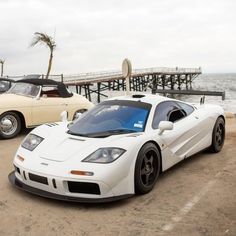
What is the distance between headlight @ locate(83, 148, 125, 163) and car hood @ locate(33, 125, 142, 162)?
0.05m

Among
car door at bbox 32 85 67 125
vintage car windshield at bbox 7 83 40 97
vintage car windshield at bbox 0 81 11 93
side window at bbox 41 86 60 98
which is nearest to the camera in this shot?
car door at bbox 32 85 67 125

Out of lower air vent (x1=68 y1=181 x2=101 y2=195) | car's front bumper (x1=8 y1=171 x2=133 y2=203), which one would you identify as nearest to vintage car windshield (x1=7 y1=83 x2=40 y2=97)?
car's front bumper (x1=8 y1=171 x2=133 y2=203)

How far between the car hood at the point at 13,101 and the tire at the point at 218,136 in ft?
14.2

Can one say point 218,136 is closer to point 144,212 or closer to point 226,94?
point 144,212

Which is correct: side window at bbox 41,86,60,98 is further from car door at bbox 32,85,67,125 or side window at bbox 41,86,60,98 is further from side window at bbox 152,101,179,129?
side window at bbox 152,101,179,129

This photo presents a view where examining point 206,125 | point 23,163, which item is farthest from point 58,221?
point 206,125

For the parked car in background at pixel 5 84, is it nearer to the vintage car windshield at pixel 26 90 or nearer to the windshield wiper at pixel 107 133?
the vintage car windshield at pixel 26 90

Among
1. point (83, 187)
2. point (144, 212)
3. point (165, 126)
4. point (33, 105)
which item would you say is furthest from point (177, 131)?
point (33, 105)

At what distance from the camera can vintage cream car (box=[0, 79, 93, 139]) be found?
26.6 feet

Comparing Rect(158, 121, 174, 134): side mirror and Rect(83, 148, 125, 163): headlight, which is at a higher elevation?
Rect(158, 121, 174, 134): side mirror

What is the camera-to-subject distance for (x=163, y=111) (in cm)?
541

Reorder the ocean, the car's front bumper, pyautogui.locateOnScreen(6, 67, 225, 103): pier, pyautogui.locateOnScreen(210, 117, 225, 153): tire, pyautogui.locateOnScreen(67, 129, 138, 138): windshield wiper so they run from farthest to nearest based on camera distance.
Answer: pyautogui.locateOnScreen(6, 67, 225, 103): pier → the ocean → pyautogui.locateOnScreen(210, 117, 225, 153): tire → pyautogui.locateOnScreen(67, 129, 138, 138): windshield wiper → the car's front bumper

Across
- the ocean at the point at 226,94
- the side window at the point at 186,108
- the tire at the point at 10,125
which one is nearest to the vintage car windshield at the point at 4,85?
the tire at the point at 10,125

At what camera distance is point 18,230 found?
353 cm
